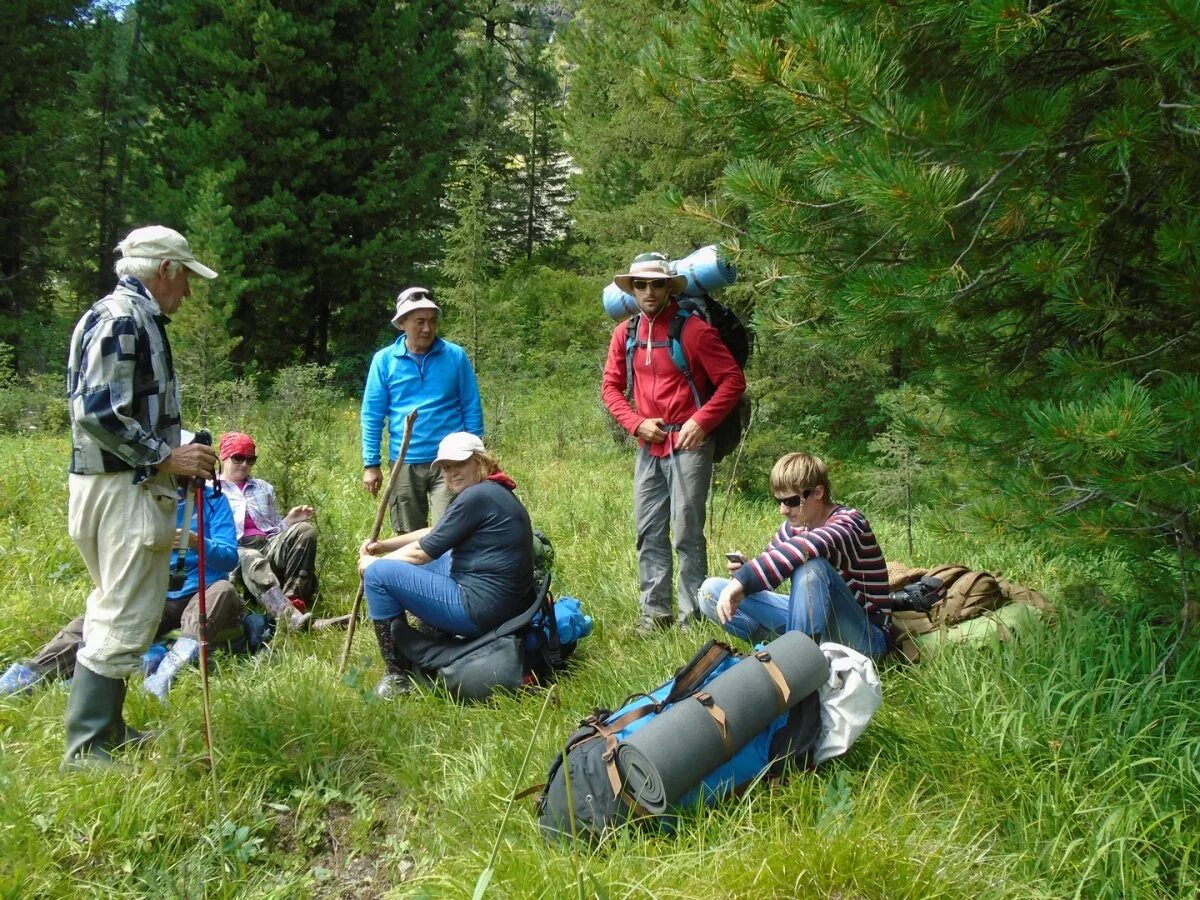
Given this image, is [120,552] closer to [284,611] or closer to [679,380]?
[284,611]

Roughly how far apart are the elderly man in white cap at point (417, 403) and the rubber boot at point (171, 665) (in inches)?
56.0

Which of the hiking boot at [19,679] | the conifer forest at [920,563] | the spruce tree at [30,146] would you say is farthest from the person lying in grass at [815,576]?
the spruce tree at [30,146]

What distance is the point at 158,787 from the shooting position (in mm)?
3121

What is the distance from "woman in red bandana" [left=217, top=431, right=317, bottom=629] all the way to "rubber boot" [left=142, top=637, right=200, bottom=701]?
2.39 feet

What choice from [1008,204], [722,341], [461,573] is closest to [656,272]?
[722,341]

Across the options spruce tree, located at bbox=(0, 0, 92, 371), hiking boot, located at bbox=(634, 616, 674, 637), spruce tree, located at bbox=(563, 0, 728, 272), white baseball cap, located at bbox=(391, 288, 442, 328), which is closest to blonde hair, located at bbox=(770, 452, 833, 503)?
hiking boot, located at bbox=(634, 616, 674, 637)

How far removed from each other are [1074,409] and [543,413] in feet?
46.5

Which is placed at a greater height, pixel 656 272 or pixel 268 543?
pixel 656 272

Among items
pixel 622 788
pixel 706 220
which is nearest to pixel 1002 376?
pixel 706 220

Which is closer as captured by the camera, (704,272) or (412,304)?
(704,272)

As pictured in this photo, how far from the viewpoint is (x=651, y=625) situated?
15.7 ft

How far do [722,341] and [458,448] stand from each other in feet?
5.23

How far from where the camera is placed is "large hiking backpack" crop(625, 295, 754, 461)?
4.73 m

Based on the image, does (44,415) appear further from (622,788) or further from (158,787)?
(622,788)
